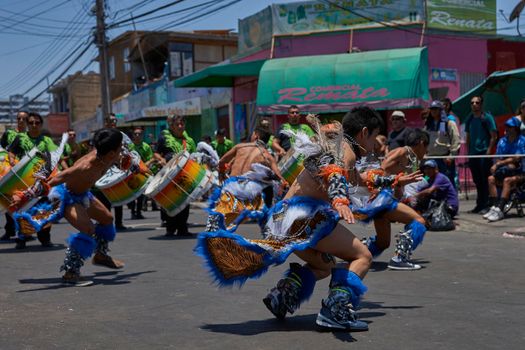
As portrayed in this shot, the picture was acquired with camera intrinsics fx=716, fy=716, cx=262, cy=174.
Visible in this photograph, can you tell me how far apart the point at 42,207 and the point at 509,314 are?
5962mm

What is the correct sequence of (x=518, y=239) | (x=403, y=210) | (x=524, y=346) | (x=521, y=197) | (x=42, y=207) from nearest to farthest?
(x=524, y=346) < (x=403, y=210) < (x=42, y=207) < (x=518, y=239) < (x=521, y=197)

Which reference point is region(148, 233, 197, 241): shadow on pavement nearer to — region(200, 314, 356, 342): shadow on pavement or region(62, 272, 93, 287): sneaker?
region(62, 272, 93, 287): sneaker

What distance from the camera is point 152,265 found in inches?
330

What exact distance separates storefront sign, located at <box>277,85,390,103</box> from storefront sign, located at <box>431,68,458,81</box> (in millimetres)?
2419

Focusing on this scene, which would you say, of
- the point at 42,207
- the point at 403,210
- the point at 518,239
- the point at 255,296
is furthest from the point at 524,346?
the point at 42,207

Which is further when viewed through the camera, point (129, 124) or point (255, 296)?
point (129, 124)

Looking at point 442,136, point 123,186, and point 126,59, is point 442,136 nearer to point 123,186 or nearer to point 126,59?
point 123,186

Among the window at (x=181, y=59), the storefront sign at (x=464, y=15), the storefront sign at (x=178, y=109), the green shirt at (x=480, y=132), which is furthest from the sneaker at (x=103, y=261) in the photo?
the window at (x=181, y=59)

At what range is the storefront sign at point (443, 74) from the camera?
21203 mm

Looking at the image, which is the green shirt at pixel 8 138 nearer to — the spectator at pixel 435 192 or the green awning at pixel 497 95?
the spectator at pixel 435 192

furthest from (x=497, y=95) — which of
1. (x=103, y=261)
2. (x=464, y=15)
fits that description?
(x=103, y=261)

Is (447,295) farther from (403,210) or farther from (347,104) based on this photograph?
(347,104)

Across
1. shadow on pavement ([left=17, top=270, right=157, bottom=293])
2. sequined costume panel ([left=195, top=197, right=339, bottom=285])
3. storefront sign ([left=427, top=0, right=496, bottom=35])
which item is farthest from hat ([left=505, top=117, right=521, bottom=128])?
storefront sign ([left=427, top=0, right=496, bottom=35])

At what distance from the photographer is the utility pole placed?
85.7 ft
